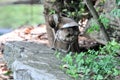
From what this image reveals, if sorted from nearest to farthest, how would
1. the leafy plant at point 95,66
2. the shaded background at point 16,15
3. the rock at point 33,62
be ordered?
the leafy plant at point 95,66
the rock at point 33,62
the shaded background at point 16,15

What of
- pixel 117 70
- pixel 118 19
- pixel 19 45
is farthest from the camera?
pixel 19 45

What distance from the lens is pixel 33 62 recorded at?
3.29 m

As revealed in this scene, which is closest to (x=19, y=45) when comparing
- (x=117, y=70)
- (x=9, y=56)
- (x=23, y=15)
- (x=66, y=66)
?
(x=9, y=56)

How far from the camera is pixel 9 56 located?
397 cm

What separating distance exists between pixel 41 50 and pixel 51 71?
0.76 metres

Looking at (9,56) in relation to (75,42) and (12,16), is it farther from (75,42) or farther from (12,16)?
(12,16)

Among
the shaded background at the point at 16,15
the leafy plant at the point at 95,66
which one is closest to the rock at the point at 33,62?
the leafy plant at the point at 95,66

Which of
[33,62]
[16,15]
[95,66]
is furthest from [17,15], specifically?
[95,66]

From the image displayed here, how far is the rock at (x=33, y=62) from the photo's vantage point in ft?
9.80

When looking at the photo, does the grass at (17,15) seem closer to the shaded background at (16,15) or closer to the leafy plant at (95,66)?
the shaded background at (16,15)

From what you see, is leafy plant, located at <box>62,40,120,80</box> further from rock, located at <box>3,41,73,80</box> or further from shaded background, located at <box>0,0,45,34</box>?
shaded background, located at <box>0,0,45,34</box>

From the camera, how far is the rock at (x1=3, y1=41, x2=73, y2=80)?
2988mm

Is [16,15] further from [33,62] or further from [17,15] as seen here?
[33,62]

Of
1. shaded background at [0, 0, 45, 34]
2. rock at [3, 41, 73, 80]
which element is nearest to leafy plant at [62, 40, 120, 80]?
rock at [3, 41, 73, 80]
